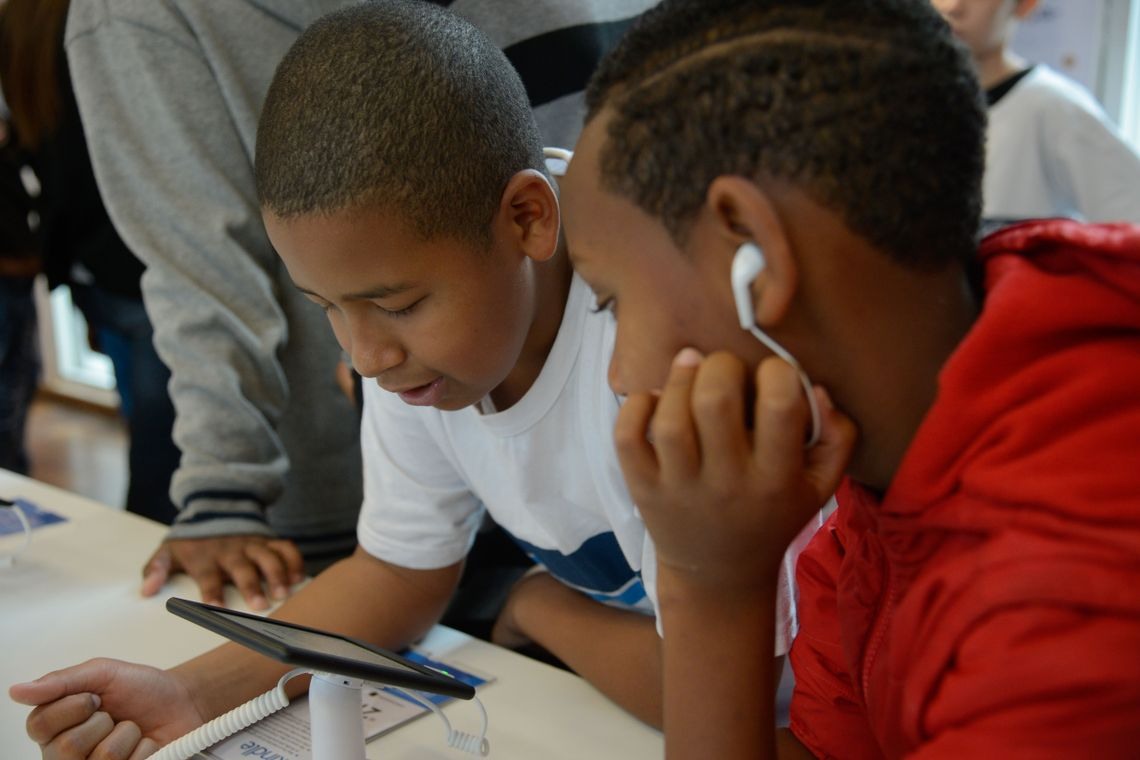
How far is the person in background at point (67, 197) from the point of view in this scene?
175 centimetres

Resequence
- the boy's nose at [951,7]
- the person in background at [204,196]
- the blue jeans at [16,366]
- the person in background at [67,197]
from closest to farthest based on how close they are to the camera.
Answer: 1. the person in background at [204,196]
2. the person in background at [67,197]
3. the boy's nose at [951,7]
4. the blue jeans at [16,366]

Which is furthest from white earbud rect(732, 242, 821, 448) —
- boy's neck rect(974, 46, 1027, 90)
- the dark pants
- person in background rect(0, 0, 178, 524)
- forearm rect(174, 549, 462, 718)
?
boy's neck rect(974, 46, 1027, 90)

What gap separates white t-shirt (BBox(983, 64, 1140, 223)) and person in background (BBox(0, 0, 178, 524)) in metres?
1.48

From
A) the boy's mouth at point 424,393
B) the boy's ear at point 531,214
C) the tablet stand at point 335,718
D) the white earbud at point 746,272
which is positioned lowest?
the tablet stand at point 335,718

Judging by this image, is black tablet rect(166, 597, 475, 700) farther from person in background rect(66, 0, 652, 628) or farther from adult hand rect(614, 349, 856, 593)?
person in background rect(66, 0, 652, 628)

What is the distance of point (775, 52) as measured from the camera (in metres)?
0.56

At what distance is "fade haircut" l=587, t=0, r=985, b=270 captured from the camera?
56 cm

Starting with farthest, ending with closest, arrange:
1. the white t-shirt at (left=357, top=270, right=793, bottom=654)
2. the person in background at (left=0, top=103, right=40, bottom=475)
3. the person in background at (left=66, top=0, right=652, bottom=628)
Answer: the person in background at (left=0, top=103, right=40, bottom=475) < the person in background at (left=66, top=0, right=652, bottom=628) < the white t-shirt at (left=357, top=270, right=793, bottom=654)

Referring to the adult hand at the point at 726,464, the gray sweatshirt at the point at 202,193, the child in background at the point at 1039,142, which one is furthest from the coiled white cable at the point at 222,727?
the child in background at the point at 1039,142

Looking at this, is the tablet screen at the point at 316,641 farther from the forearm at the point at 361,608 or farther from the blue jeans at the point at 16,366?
the blue jeans at the point at 16,366

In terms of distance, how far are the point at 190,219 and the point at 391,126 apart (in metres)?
0.59

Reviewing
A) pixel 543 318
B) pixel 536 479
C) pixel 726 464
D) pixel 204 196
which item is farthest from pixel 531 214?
pixel 204 196

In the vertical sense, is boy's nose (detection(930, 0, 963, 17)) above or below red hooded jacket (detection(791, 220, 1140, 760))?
above

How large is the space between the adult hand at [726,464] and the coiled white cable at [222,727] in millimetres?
330
